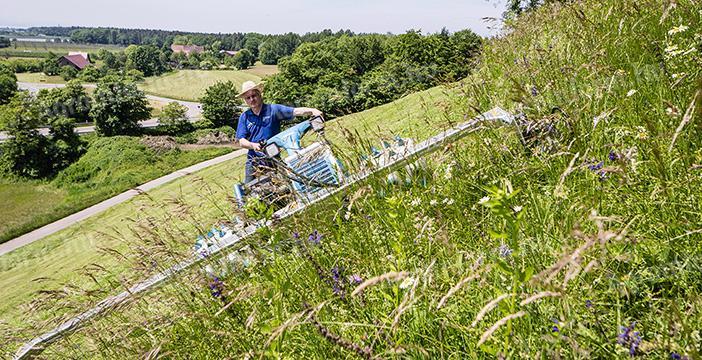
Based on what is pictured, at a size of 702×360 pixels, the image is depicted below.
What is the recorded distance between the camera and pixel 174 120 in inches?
2670

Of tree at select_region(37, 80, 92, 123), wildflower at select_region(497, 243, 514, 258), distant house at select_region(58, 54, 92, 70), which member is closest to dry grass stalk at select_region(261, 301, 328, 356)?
wildflower at select_region(497, 243, 514, 258)

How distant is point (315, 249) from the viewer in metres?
2.54

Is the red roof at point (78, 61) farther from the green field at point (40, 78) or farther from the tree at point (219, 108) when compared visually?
the tree at point (219, 108)

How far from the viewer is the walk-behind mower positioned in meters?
2.84

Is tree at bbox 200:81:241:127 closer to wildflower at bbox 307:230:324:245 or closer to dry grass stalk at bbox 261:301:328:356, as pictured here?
wildflower at bbox 307:230:324:245

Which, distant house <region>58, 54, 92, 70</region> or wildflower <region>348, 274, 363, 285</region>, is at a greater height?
wildflower <region>348, 274, 363, 285</region>

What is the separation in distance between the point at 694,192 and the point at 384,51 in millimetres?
73180

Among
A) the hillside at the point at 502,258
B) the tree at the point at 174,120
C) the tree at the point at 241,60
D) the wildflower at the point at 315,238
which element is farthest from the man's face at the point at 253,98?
the tree at the point at 241,60

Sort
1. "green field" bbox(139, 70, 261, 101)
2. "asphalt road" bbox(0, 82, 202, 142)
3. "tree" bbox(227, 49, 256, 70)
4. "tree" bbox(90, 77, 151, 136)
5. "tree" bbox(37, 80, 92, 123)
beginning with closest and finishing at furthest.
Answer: "tree" bbox(90, 77, 151, 136)
"asphalt road" bbox(0, 82, 202, 142)
"tree" bbox(37, 80, 92, 123)
"green field" bbox(139, 70, 261, 101)
"tree" bbox(227, 49, 256, 70)

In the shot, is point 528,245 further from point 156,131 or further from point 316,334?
point 156,131

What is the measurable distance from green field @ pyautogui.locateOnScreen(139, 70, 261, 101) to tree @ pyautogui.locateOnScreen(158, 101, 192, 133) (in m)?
30.5

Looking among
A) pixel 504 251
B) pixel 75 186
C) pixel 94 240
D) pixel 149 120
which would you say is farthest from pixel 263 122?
pixel 149 120

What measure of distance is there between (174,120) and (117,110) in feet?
27.5

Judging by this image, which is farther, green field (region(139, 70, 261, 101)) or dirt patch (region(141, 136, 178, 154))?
green field (region(139, 70, 261, 101))
